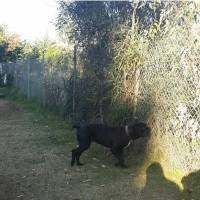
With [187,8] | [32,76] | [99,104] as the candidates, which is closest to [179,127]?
[187,8]

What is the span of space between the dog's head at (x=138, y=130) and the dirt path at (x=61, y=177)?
569 millimetres

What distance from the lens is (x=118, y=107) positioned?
8.41 m

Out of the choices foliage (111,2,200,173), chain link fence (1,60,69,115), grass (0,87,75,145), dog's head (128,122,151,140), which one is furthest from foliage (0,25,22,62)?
A: dog's head (128,122,151,140)

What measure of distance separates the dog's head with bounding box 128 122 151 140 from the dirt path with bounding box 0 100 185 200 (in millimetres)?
569

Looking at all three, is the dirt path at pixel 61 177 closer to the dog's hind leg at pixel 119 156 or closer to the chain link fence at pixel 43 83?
the dog's hind leg at pixel 119 156

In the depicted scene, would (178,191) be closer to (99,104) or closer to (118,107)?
(118,107)

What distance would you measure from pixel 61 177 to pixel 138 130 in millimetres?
1490

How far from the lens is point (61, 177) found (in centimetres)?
666

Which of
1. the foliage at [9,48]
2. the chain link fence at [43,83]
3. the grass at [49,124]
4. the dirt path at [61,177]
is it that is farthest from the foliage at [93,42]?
the foliage at [9,48]

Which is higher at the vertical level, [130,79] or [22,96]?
[130,79]

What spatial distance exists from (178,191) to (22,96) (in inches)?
623

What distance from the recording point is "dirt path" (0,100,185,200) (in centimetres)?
582

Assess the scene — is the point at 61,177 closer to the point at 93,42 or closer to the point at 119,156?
A: the point at 119,156

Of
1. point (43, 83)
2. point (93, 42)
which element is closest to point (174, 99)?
point (93, 42)
